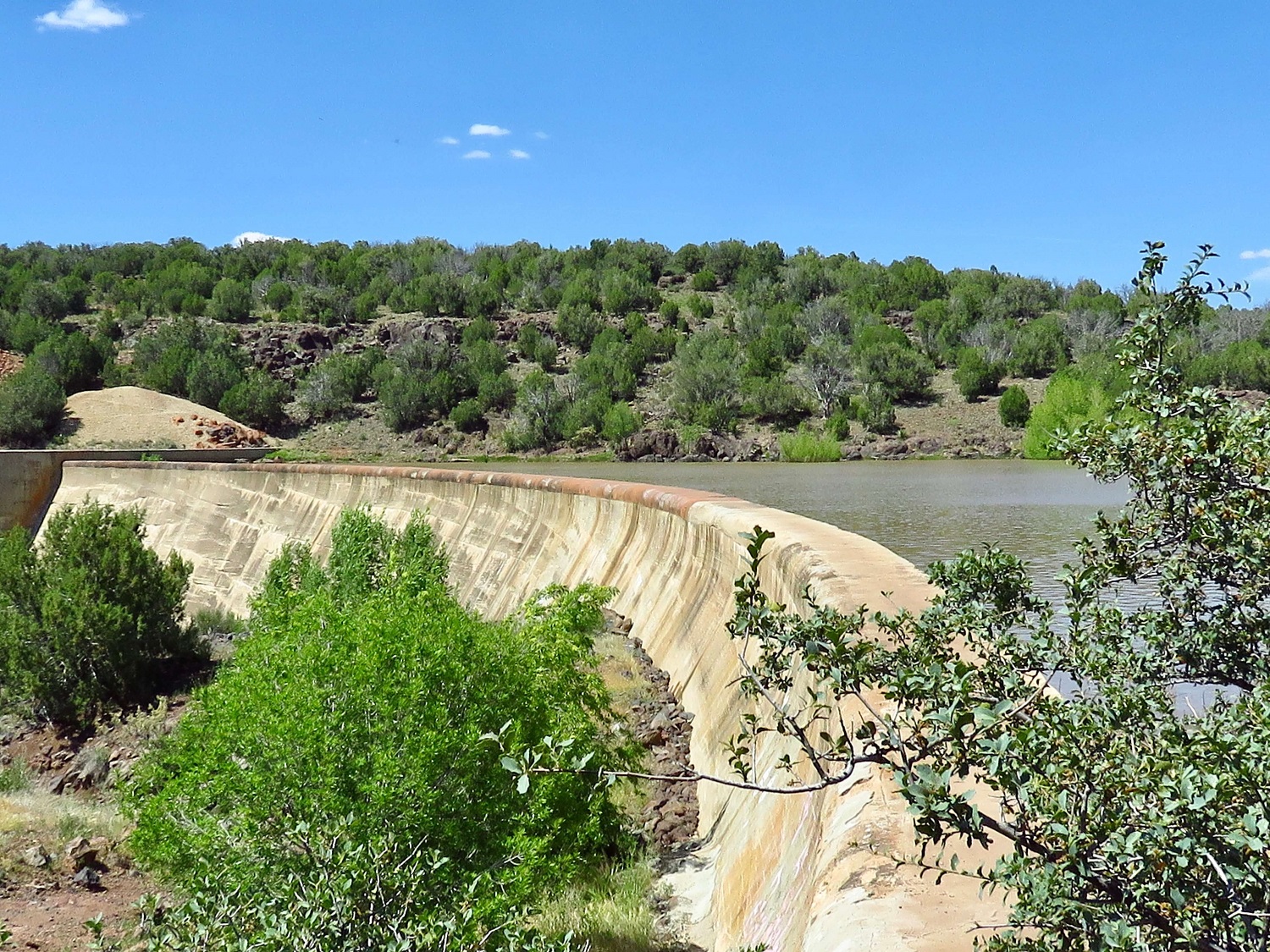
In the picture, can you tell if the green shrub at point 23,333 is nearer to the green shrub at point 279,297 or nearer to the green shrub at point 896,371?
the green shrub at point 279,297

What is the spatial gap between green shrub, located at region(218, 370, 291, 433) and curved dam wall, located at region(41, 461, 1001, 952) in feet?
133

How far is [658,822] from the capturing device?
7.12 m

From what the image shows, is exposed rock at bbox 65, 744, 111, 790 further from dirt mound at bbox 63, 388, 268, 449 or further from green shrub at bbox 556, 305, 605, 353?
green shrub at bbox 556, 305, 605, 353

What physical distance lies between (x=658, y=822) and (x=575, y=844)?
1.36 metres

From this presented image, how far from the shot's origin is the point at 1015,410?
55.1 meters

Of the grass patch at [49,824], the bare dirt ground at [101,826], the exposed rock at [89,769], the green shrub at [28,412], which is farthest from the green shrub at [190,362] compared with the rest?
the grass patch at [49,824]

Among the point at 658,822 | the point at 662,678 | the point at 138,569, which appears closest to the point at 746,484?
the point at 138,569

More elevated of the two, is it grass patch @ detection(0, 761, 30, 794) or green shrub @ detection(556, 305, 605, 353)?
green shrub @ detection(556, 305, 605, 353)

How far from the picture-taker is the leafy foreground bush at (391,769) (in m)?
4.91

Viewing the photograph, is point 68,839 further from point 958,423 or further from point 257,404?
point 257,404

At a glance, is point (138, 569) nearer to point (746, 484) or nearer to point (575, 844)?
point (575, 844)

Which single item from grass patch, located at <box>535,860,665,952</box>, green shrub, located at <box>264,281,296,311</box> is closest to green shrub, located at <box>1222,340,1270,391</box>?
grass patch, located at <box>535,860,665,952</box>

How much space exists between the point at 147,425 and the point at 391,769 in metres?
45.3

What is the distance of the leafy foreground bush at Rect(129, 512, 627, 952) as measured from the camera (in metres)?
4.91
